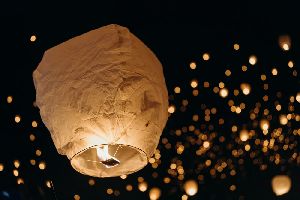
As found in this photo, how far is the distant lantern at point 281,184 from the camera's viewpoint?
257cm

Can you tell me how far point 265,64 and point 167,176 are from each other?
69 cm

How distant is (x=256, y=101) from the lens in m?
2.28

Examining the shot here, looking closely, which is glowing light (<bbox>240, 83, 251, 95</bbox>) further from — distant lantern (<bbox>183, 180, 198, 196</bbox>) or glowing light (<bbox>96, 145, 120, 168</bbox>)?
glowing light (<bbox>96, 145, 120, 168</bbox>)

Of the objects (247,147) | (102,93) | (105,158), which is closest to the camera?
(102,93)

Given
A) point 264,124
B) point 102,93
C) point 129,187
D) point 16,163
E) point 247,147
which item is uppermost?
point 102,93

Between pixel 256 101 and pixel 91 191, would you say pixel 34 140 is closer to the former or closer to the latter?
pixel 91 191

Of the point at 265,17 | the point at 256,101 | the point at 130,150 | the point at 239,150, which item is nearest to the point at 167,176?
the point at 239,150

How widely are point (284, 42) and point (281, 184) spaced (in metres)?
0.76

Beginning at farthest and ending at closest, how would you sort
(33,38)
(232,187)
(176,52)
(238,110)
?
1. (232,187)
2. (238,110)
3. (176,52)
4. (33,38)

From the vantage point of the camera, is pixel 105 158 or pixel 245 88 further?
pixel 245 88

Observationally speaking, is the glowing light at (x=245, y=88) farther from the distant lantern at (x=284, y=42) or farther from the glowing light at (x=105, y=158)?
the glowing light at (x=105, y=158)

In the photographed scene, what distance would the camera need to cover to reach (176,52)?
2.15 metres

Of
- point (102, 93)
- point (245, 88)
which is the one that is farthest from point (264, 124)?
point (102, 93)

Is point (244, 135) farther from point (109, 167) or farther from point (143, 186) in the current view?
point (109, 167)
